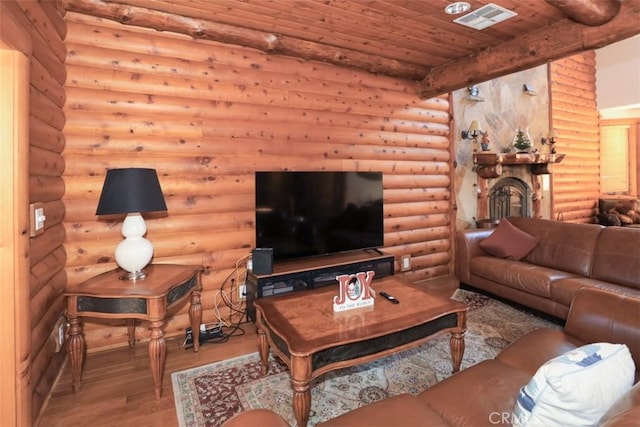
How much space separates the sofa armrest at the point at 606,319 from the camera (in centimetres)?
157

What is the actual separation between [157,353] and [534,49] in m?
4.08

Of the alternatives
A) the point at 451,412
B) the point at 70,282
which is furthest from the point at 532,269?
the point at 70,282

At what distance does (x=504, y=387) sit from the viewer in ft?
4.67

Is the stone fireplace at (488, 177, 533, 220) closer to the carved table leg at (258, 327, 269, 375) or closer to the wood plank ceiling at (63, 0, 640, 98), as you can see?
the wood plank ceiling at (63, 0, 640, 98)

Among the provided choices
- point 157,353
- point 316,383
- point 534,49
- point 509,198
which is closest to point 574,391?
point 316,383

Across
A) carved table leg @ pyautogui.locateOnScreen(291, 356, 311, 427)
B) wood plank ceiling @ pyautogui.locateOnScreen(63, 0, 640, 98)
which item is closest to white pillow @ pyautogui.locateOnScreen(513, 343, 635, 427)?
carved table leg @ pyautogui.locateOnScreen(291, 356, 311, 427)

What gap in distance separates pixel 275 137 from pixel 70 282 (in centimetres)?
218

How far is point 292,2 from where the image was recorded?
105 inches

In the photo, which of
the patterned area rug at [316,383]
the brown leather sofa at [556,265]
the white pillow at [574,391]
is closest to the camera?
the white pillow at [574,391]

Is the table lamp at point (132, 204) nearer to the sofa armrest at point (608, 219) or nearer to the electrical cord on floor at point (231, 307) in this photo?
the electrical cord on floor at point (231, 307)

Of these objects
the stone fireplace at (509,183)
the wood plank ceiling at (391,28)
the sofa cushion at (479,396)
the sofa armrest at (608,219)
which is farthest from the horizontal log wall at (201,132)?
the sofa armrest at (608,219)

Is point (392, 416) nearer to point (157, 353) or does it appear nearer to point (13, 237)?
point (157, 353)

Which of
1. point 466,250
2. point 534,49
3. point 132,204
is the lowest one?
point 466,250

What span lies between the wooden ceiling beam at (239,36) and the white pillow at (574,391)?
3.28m
